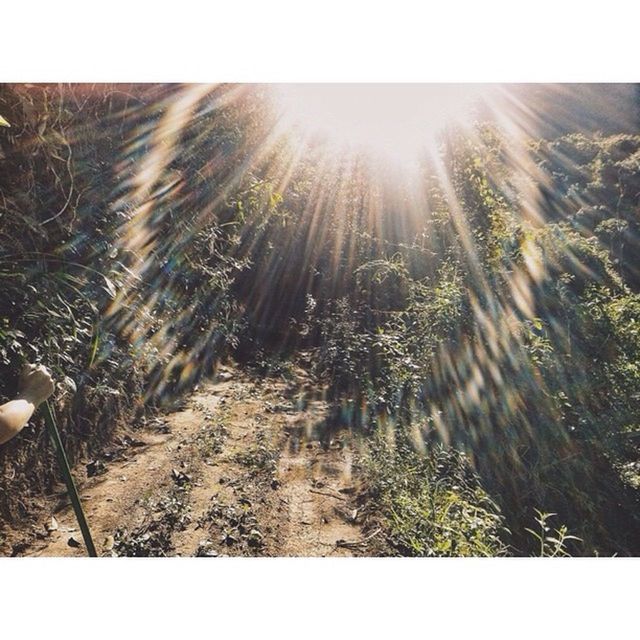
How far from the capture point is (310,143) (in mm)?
5727

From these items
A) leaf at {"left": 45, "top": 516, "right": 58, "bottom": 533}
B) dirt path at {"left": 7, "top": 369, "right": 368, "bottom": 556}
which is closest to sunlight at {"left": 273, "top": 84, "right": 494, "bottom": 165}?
dirt path at {"left": 7, "top": 369, "right": 368, "bottom": 556}

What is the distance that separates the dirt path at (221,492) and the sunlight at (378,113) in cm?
274

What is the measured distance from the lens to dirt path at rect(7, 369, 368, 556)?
2369 mm

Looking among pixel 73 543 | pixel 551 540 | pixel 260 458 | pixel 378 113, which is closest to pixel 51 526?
pixel 73 543

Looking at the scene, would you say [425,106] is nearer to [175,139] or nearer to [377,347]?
[175,139]

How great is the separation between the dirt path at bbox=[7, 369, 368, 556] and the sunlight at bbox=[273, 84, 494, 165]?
274 centimetres

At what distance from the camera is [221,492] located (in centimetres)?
277

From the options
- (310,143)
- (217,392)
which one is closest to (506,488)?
(217,392)

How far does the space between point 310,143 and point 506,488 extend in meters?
4.82

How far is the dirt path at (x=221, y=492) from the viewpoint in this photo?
7.77 ft

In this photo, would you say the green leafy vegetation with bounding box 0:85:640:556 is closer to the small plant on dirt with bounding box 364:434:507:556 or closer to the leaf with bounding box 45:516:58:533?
the small plant on dirt with bounding box 364:434:507:556

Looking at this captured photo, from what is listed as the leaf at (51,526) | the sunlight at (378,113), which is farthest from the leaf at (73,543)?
the sunlight at (378,113)
